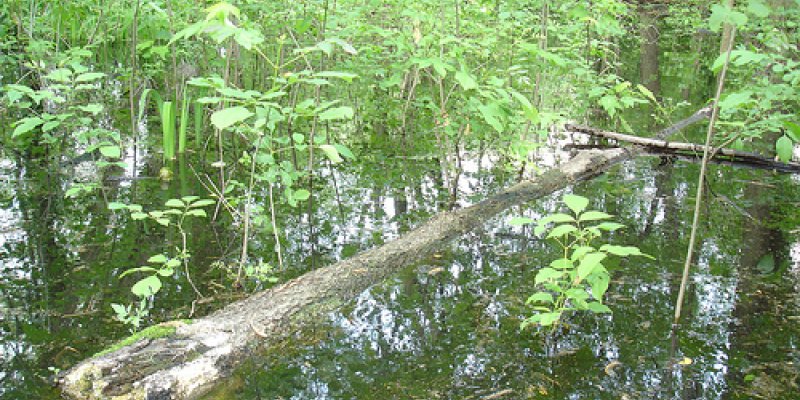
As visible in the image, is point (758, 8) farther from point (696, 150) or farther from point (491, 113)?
point (696, 150)

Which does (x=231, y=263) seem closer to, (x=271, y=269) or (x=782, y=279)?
(x=271, y=269)

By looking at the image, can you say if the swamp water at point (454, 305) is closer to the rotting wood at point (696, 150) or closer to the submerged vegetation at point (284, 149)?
the submerged vegetation at point (284, 149)

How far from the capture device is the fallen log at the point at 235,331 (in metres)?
2.40

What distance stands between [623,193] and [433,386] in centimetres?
312

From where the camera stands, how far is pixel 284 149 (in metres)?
3.31

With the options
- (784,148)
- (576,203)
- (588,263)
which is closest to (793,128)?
(784,148)

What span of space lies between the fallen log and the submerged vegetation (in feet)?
0.86

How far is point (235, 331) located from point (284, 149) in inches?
37.1

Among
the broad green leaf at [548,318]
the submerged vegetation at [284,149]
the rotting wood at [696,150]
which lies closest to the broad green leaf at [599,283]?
the submerged vegetation at [284,149]

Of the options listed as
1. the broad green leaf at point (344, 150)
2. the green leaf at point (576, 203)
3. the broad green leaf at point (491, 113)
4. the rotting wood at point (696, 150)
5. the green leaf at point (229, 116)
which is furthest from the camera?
the rotting wood at point (696, 150)

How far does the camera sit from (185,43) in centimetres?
550

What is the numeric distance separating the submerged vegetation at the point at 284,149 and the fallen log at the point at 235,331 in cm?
26

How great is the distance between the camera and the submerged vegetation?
290 centimetres

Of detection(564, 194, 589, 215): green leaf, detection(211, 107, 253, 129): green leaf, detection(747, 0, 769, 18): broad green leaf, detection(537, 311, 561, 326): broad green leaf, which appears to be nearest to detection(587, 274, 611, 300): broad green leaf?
detection(537, 311, 561, 326): broad green leaf
